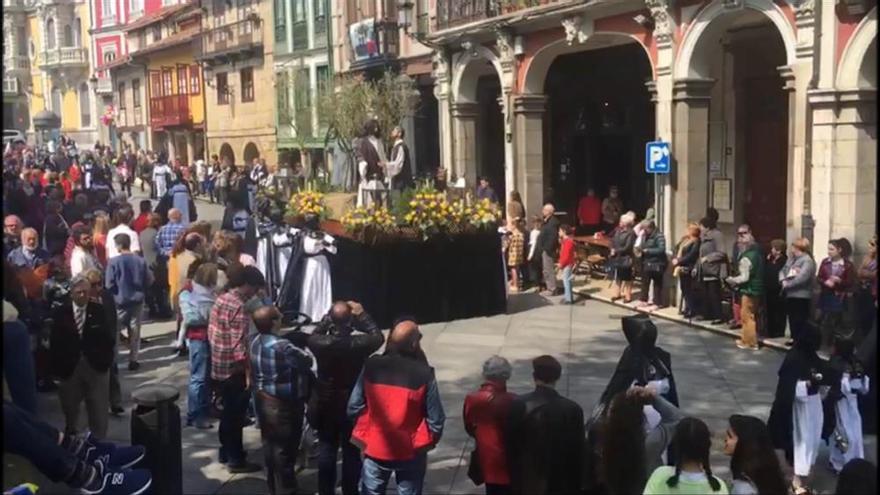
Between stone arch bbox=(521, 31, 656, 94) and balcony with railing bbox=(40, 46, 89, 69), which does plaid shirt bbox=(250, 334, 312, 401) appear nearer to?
stone arch bbox=(521, 31, 656, 94)

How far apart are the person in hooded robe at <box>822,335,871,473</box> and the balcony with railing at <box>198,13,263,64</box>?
30523 millimetres

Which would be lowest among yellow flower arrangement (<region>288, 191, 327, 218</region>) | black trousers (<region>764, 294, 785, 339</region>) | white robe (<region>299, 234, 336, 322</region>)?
black trousers (<region>764, 294, 785, 339</region>)

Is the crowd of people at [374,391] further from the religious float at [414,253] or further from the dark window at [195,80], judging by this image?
the dark window at [195,80]

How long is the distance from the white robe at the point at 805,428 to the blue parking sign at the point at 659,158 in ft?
27.1

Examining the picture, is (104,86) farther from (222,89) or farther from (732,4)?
(732,4)

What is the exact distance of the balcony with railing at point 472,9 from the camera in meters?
19.2

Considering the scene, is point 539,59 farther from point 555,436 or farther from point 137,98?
point 137,98

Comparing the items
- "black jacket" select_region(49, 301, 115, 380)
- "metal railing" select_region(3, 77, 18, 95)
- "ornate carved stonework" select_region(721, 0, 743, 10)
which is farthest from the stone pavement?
"ornate carved stonework" select_region(721, 0, 743, 10)

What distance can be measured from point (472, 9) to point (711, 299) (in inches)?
402

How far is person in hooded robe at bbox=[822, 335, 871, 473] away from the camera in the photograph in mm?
7652

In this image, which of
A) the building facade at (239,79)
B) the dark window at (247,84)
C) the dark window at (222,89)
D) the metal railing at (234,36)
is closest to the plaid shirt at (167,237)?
the building facade at (239,79)

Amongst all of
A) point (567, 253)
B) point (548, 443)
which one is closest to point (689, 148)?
point (567, 253)

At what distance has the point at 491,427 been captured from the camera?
6.02 m

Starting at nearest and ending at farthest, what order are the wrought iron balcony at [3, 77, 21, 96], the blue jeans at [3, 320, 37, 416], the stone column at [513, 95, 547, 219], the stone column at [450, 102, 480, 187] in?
the wrought iron balcony at [3, 77, 21, 96] < the blue jeans at [3, 320, 37, 416] < the stone column at [513, 95, 547, 219] < the stone column at [450, 102, 480, 187]
